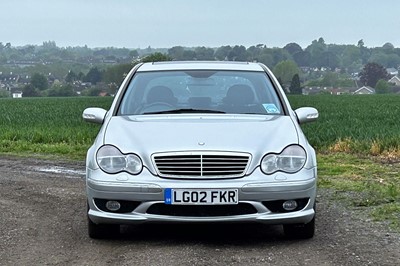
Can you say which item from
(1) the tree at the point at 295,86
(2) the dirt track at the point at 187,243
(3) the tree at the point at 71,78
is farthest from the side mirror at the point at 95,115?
(3) the tree at the point at 71,78

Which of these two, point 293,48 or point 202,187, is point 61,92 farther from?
point 202,187

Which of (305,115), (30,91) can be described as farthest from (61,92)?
(305,115)

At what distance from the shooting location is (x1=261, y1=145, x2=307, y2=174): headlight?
231 inches

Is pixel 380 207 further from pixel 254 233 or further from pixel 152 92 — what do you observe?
pixel 152 92

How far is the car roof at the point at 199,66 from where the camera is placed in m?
7.62

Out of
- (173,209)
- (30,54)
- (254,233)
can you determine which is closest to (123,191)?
(173,209)

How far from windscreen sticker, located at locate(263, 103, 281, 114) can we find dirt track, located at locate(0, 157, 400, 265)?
1.04 meters

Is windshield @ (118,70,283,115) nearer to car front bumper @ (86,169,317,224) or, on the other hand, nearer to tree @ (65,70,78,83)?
car front bumper @ (86,169,317,224)

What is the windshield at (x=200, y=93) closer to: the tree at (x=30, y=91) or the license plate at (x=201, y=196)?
the license plate at (x=201, y=196)

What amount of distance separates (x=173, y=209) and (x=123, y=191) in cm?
40

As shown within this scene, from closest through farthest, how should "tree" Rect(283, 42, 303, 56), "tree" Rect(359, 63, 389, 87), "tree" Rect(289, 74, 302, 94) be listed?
"tree" Rect(289, 74, 302, 94) → "tree" Rect(359, 63, 389, 87) → "tree" Rect(283, 42, 303, 56)

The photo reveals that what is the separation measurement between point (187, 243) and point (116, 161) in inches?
34.9

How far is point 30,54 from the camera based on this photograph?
648 ft

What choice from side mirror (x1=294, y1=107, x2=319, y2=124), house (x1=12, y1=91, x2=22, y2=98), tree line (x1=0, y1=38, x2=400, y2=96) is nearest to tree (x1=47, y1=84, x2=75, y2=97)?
house (x1=12, y1=91, x2=22, y2=98)
